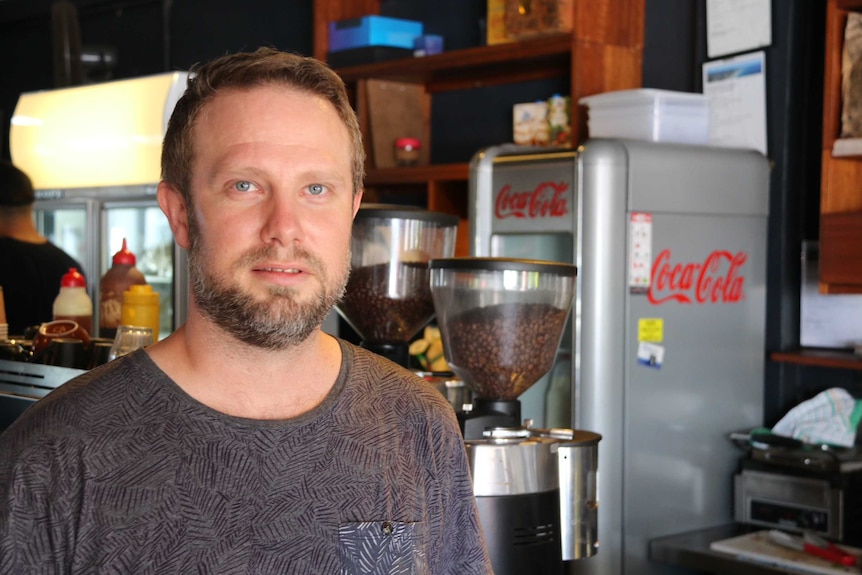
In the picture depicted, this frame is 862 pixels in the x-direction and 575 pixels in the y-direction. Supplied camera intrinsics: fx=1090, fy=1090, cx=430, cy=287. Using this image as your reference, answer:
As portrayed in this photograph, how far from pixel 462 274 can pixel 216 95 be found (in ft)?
2.32

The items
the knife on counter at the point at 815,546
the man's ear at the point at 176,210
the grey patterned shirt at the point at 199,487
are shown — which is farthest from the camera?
the knife on counter at the point at 815,546

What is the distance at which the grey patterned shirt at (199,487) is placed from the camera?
1.26 meters

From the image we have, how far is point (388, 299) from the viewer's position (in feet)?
7.51

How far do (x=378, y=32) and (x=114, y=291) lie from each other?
2483 mm

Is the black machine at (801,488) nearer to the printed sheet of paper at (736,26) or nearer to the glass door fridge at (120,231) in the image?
the printed sheet of paper at (736,26)

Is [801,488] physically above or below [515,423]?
below

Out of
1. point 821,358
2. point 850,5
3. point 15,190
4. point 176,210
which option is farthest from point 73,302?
point 850,5

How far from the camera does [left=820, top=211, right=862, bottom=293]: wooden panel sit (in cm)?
328

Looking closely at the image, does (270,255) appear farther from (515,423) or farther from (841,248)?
(841,248)

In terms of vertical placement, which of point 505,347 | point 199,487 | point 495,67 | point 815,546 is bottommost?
point 815,546

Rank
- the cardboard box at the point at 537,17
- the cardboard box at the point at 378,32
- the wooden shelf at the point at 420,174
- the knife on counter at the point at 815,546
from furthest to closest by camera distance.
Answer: the cardboard box at the point at 378,32 < the wooden shelf at the point at 420,174 < the cardboard box at the point at 537,17 < the knife on counter at the point at 815,546

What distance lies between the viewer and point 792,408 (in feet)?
11.9

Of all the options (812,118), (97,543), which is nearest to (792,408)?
(812,118)

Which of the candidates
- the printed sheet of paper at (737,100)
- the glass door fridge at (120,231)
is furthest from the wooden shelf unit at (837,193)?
the glass door fridge at (120,231)
